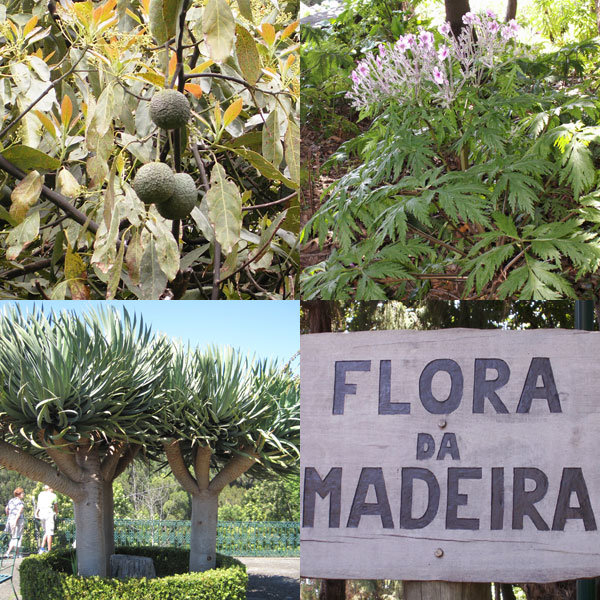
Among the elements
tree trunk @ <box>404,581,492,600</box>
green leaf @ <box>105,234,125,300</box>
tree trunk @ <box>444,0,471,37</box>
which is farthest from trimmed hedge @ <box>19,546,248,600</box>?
tree trunk @ <box>444,0,471,37</box>

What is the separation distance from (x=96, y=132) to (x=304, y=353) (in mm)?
610

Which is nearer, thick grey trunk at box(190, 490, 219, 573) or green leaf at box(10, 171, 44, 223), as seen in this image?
green leaf at box(10, 171, 44, 223)

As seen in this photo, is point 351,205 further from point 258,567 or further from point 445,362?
point 258,567

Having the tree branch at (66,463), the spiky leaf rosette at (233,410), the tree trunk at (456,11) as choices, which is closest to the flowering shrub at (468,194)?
the tree trunk at (456,11)

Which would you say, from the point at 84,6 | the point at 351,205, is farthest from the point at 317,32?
the point at 84,6

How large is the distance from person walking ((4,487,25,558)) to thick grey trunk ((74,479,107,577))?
4.3 inches

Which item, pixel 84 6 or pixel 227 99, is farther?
pixel 227 99

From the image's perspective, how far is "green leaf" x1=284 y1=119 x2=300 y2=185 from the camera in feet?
3.70

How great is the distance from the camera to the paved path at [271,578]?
53.6 inches

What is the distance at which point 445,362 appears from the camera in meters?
1.34

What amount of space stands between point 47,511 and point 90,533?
10 centimetres

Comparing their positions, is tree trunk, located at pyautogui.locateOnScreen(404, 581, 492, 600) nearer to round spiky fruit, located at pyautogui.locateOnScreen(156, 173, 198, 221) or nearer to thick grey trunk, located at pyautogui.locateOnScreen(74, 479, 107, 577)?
thick grey trunk, located at pyautogui.locateOnScreen(74, 479, 107, 577)

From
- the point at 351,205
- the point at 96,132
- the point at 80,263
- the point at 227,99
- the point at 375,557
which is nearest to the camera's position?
the point at 96,132

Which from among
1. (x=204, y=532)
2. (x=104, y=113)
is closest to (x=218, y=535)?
(x=204, y=532)
